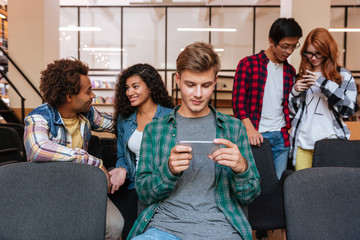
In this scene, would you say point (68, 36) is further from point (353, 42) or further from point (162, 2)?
point (353, 42)

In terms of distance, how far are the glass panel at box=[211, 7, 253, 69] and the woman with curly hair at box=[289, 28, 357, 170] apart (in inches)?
293

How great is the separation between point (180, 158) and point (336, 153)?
1302mm

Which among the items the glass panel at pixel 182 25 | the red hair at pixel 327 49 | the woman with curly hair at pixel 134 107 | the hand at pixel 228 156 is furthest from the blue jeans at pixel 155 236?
the glass panel at pixel 182 25

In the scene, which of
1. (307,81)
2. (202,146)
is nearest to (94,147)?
(202,146)

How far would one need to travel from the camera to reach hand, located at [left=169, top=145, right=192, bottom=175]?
1020 mm

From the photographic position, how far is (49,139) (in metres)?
1.61

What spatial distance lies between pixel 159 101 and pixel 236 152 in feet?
3.98

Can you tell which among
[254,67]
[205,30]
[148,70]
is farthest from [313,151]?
[205,30]

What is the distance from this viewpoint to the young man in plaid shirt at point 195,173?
3.66ft

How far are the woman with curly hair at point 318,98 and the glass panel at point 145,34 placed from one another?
25.1 feet

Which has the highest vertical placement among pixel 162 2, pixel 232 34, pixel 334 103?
pixel 162 2

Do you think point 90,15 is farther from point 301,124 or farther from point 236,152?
point 236,152

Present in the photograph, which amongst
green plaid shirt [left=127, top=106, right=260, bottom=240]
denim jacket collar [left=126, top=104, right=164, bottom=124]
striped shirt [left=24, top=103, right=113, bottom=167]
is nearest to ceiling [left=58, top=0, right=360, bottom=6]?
denim jacket collar [left=126, top=104, right=164, bottom=124]

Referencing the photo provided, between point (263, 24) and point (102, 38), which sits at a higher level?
point (263, 24)
